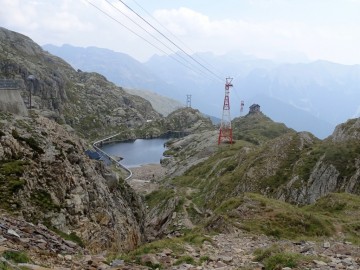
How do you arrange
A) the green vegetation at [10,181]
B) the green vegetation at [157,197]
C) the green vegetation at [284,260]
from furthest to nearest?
the green vegetation at [157,197], the green vegetation at [10,181], the green vegetation at [284,260]

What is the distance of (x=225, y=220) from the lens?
2769cm

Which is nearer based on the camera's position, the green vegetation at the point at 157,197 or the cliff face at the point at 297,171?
the cliff face at the point at 297,171

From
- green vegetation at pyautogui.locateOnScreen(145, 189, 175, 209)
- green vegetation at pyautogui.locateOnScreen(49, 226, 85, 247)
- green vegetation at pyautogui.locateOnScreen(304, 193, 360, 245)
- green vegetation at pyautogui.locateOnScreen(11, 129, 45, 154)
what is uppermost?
green vegetation at pyautogui.locateOnScreen(11, 129, 45, 154)

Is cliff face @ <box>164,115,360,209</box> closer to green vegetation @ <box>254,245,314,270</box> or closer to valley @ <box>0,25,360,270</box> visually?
valley @ <box>0,25,360,270</box>

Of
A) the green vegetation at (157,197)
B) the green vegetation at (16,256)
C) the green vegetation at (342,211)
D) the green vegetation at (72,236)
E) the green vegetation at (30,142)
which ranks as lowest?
the green vegetation at (157,197)

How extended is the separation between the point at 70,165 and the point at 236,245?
1770 centimetres

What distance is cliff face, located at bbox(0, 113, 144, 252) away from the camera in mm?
25859

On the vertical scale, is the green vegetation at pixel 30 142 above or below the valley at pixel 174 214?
above

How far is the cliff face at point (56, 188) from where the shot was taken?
25.9 m

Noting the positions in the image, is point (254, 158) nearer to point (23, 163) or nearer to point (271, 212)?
point (271, 212)

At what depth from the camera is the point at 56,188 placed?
2938cm

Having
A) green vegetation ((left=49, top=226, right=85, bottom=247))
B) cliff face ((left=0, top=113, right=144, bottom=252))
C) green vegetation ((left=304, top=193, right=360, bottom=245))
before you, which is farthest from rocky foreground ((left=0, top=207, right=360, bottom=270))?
green vegetation ((left=304, top=193, right=360, bottom=245))

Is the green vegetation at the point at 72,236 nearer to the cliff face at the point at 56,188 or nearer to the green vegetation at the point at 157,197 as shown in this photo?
the cliff face at the point at 56,188

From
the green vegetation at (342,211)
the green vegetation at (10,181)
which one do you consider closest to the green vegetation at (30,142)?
the green vegetation at (10,181)
